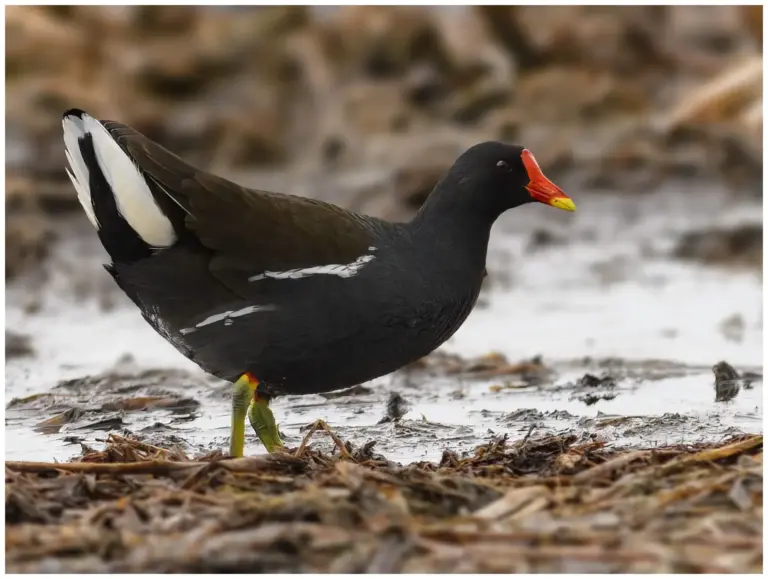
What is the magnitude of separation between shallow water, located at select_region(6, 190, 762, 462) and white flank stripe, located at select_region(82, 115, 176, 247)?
1.09m

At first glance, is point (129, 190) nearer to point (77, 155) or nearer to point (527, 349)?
point (77, 155)

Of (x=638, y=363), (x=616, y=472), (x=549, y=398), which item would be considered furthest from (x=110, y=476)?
(x=638, y=363)

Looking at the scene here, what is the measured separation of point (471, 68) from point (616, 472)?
1085cm

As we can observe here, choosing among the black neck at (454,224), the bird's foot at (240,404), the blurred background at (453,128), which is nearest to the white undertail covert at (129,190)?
the bird's foot at (240,404)

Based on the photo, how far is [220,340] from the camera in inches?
189

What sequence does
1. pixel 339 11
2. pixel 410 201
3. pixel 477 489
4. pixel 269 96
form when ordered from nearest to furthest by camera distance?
pixel 477 489 → pixel 410 201 → pixel 269 96 → pixel 339 11

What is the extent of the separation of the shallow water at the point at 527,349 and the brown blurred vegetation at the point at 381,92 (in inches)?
48.5

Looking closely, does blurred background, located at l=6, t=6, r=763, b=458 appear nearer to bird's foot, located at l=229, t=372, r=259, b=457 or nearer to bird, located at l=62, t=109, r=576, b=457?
bird, located at l=62, t=109, r=576, b=457

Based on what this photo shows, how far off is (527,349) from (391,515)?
4.10m

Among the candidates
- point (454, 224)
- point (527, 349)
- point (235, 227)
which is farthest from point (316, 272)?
point (527, 349)

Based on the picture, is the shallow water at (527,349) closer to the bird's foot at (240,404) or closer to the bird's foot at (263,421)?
the bird's foot at (263,421)

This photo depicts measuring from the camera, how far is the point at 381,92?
14172 millimetres

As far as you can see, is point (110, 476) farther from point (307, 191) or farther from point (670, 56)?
point (670, 56)

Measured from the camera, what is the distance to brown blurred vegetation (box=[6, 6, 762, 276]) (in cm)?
1295
